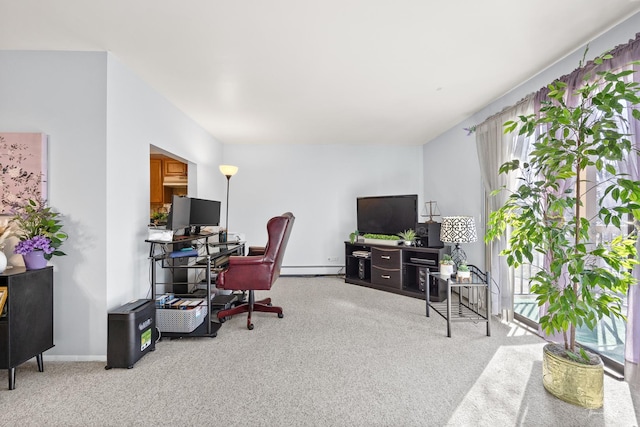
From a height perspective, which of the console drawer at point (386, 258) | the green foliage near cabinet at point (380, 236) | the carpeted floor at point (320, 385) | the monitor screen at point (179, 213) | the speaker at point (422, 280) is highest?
the monitor screen at point (179, 213)

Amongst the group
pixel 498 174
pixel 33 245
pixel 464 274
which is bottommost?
pixel 464 274

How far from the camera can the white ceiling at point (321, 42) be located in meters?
1.78

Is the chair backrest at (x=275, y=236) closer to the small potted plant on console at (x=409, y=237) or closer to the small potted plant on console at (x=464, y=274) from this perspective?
the small potted plant on console at (x=464, y=274)

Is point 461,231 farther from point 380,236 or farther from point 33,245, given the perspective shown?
point 33,245

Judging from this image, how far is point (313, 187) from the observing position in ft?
17.4

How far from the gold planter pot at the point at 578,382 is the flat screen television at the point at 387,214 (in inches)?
103

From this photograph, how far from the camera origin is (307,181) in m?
5.29

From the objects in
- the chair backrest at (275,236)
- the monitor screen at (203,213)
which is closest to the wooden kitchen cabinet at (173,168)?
the monitor screen at (203,213)

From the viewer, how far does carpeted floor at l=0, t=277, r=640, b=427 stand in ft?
5.35

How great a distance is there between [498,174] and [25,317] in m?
4.05

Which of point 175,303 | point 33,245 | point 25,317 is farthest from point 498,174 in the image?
point 25,317

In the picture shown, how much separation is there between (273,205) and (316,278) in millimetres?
1537

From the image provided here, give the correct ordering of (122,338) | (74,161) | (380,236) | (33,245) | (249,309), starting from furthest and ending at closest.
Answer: (380,236) < (249,309) < (74,161) < (122,338) < (33,245)

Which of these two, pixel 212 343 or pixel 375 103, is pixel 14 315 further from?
pixel 375 103
